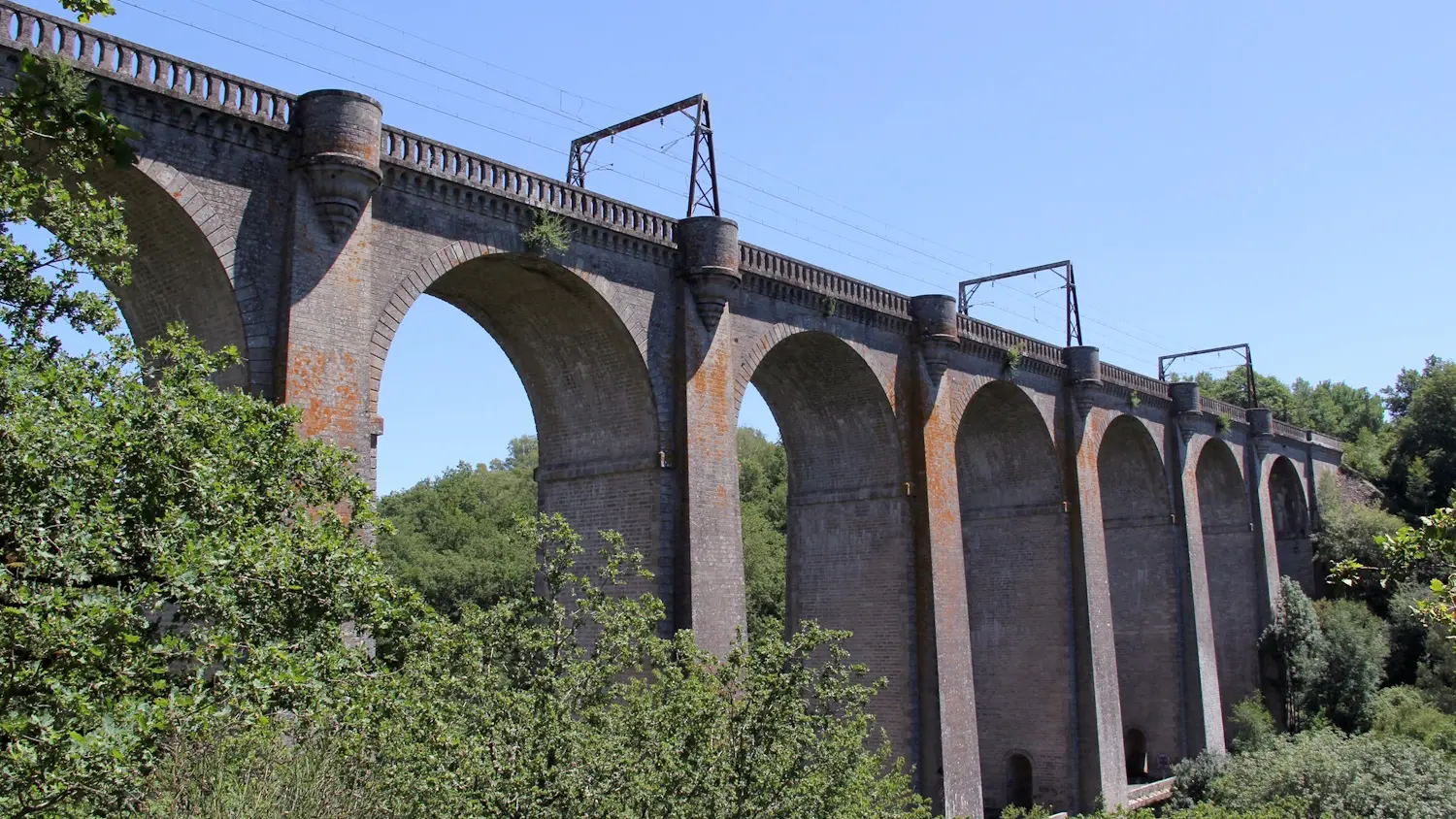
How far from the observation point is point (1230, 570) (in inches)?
1775

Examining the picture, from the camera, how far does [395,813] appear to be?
9.28 m

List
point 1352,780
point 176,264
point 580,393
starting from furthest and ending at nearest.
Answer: point 1352,780 → point 580,393 → point 176,264

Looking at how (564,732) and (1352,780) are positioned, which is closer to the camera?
(564,732)

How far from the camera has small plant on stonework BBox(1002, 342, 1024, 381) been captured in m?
30.4

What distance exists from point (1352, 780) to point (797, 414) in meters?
15.3

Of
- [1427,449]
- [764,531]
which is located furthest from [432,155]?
[1427,449]

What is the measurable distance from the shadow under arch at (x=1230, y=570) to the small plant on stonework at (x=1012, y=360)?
51.9 ft

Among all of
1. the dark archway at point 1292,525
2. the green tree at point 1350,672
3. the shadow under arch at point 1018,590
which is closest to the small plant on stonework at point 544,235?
the shadow under arch at point 1018,590

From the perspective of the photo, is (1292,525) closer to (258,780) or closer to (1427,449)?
(1427,449)

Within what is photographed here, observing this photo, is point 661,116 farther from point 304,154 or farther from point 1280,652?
point 1280,652

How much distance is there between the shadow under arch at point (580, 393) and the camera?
20.2m

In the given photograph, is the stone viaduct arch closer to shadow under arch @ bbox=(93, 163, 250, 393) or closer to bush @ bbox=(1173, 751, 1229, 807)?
shadow under arch @ bbox=(93, 163, 250, 393)

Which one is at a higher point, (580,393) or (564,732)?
(580,393)

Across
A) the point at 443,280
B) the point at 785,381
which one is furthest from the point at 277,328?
the point at 785,381
